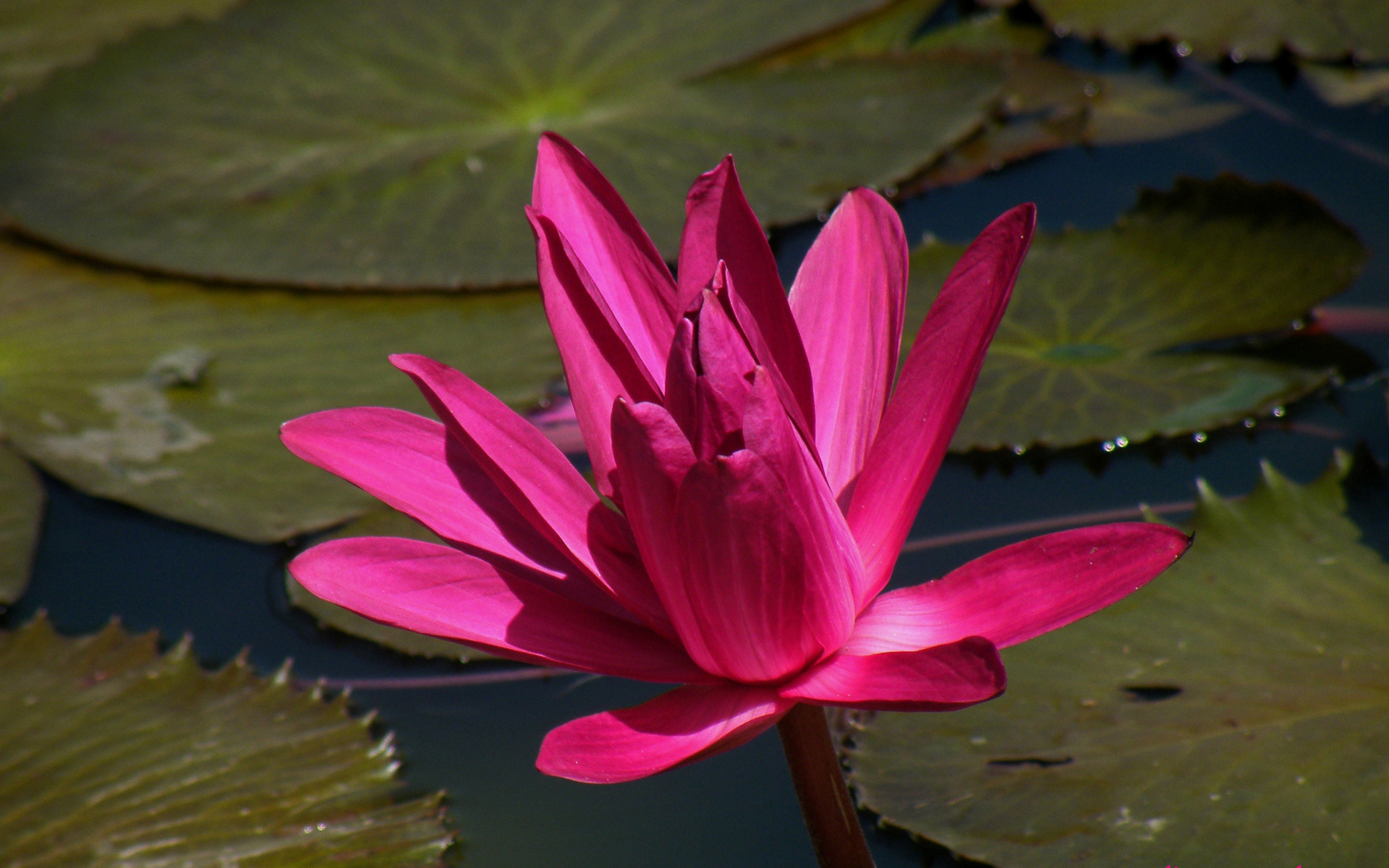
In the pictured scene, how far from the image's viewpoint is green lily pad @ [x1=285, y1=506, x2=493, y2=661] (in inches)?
44.0

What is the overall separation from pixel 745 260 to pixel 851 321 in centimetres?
9

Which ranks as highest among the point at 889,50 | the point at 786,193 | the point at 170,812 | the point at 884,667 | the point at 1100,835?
the point at 889,50

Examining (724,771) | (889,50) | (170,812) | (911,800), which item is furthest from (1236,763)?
(889,50)

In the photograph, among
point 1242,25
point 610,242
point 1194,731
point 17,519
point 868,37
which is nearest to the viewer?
point 610,242

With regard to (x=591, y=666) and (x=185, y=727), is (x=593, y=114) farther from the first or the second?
(x=591, y=666)

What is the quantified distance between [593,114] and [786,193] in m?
0.43

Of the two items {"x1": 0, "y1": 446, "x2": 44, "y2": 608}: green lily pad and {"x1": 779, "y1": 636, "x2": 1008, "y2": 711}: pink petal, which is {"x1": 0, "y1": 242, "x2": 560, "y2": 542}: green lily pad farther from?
Answer: {"x1": 779, "y1": 636, "x2": 1008, "y2": 711}: pink petal

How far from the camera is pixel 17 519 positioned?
129cm

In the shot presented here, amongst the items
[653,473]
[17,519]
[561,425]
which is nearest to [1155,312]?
[561,425]

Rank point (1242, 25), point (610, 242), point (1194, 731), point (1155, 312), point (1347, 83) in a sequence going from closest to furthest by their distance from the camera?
1. point (610, 242)
2. point (1194, 731)
3. point (1155, 312)
4. point (1347, 83)
5. point (1242, 25)

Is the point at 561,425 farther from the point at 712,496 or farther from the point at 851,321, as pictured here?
the point at 712,496

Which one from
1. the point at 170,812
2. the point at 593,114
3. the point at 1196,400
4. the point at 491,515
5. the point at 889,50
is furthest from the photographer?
the point at 889,50

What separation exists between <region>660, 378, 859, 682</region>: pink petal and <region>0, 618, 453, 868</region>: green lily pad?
490 mm

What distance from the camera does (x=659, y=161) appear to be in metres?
1.76
